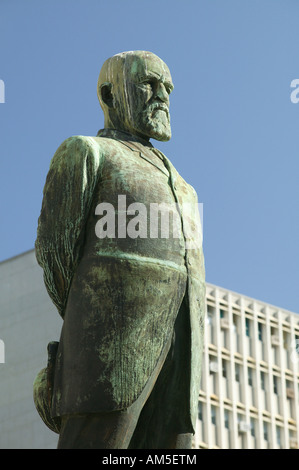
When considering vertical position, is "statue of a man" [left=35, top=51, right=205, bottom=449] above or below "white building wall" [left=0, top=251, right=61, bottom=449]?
below

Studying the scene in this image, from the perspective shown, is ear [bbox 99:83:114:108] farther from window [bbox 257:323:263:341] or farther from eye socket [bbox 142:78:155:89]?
window [bbox 257:323:263:341]

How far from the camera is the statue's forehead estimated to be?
31.9 feet

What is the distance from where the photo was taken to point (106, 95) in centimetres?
994

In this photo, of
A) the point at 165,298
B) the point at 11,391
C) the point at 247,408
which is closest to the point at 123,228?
the point at 165,298

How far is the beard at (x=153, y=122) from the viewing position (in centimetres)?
974

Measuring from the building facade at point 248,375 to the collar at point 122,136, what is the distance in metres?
62.6

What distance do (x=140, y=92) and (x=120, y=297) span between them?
1.70m

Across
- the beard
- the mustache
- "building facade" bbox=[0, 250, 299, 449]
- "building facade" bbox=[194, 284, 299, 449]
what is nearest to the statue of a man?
the beard

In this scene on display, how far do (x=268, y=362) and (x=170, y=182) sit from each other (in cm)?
6904

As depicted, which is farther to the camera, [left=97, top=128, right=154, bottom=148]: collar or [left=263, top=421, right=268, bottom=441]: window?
[left=263, top=421, right=268, bottom=441]: window

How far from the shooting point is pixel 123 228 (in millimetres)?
9109

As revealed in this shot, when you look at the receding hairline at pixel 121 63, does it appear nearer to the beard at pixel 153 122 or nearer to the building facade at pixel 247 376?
the beard at pixel 153 122

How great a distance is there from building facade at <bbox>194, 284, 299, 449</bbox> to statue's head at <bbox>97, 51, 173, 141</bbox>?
6265cm

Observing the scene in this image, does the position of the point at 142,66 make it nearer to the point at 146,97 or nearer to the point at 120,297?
the point at 146,97
